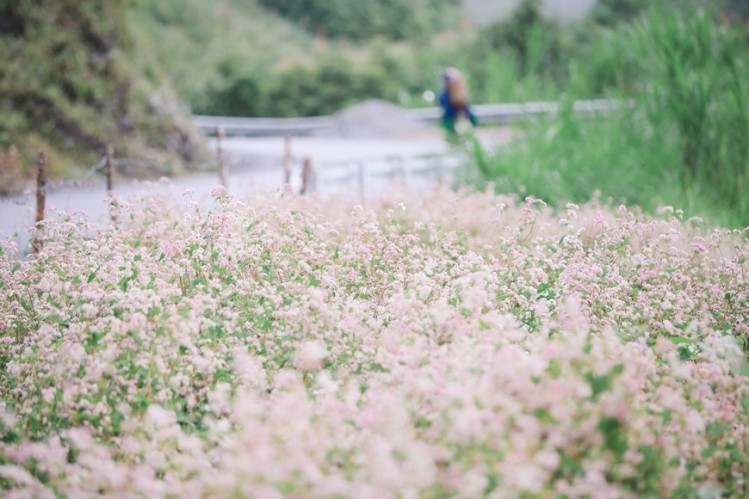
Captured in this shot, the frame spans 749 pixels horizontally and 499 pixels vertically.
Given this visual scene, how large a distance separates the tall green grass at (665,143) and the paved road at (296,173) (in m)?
1.19

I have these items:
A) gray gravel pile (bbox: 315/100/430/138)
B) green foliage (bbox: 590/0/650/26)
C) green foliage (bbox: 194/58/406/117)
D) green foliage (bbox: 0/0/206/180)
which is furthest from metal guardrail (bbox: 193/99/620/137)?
green foliage (bbox: 590/0/650/26)

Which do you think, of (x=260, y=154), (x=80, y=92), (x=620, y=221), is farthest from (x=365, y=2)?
(x=620, y=221)

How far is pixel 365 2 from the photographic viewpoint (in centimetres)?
3612

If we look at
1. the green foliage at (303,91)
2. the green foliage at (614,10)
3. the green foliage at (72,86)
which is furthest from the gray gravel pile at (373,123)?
the green foliage at (614,10)

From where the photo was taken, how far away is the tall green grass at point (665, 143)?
9.09 meters

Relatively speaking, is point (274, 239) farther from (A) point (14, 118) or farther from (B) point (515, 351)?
(A) point (14, 118)

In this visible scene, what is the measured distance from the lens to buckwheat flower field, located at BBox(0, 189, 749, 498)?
10.1 ft

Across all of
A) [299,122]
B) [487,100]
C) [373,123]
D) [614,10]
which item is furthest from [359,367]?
[614,10]

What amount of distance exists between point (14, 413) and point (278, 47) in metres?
29.1

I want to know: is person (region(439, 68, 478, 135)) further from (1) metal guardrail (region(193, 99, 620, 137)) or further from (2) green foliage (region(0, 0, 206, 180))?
(2) green foliage (region(0, 0, 206, 180))

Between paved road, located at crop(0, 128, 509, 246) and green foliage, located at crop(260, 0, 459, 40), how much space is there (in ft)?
57.9

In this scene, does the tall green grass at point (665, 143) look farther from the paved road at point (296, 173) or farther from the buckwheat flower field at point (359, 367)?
the buckwheat flower field at point (359, 367)

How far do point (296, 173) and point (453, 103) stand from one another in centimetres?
334

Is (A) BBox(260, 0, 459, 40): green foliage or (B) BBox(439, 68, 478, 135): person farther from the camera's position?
(A) BBox(260, 0, 459, 40): green foliage
